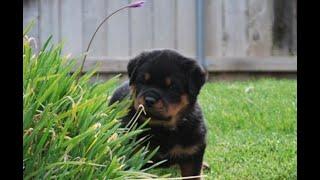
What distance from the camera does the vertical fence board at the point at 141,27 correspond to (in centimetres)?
332

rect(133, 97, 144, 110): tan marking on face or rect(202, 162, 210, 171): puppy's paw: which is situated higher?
rect(133, 97, 144, 110): tan marking on face

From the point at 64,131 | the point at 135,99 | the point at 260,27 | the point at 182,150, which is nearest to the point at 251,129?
the point at 182,150

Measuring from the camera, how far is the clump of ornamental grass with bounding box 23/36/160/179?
119 centimetres

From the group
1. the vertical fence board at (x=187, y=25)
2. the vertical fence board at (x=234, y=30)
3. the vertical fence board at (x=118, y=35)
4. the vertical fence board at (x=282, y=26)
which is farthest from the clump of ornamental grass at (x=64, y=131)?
the vertical fence board at (x=234, y=30)

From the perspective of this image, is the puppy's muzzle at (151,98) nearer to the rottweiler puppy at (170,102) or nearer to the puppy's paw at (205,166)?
the rottweiler puppy at (170,102)

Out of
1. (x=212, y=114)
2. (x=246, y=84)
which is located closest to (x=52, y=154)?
(x=212, y=114)

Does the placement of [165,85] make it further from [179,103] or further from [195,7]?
[195,7]

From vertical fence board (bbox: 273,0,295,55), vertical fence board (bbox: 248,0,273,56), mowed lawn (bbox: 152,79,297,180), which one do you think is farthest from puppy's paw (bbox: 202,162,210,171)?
vertical fence board (bbox: 248,0,273,56)

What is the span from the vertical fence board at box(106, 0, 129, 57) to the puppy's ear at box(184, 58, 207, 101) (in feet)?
3.72

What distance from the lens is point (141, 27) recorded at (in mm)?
3371

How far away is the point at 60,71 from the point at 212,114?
4.93 feet

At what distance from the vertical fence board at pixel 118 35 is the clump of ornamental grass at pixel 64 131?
1805 mm

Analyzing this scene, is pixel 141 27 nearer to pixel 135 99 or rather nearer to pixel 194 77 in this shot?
pixel 194 77

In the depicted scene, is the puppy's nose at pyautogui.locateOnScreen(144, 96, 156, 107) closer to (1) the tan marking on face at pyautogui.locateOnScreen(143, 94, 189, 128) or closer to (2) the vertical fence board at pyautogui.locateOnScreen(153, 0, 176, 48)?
(1) the tan marking on face at pyautogui.locateOnScreen(143, 94, 189, 128)
